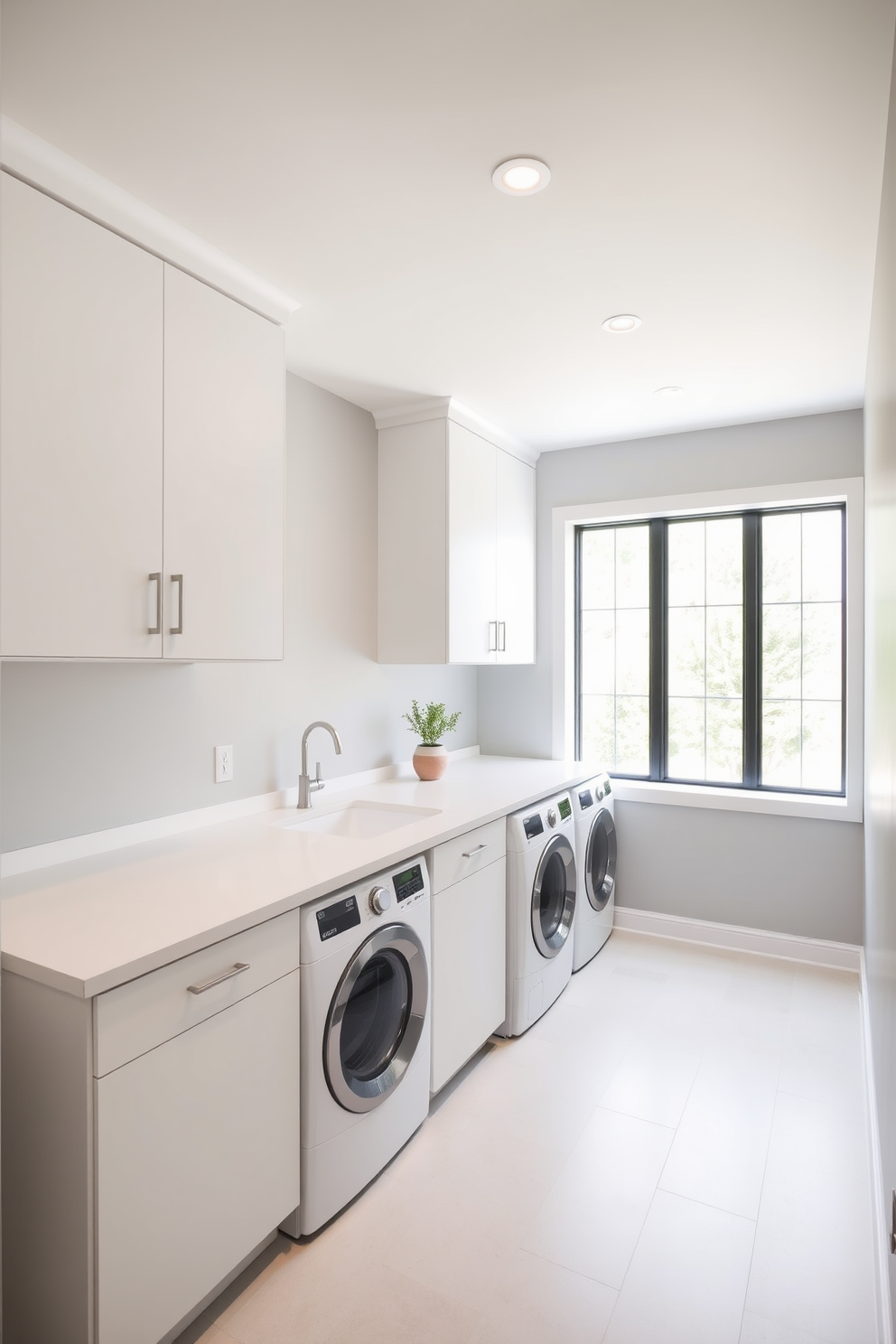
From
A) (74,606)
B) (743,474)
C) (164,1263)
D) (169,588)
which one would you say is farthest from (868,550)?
(164,1263)

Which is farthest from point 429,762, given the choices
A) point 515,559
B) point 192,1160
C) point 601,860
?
point 192,1160

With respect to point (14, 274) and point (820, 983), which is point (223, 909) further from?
point (820, 983)

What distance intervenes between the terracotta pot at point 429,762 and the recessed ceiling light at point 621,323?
1.77m

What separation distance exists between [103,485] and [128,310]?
412 millimetres

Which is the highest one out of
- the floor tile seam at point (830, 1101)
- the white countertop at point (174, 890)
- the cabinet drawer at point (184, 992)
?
the white countertop at point (174, 890)

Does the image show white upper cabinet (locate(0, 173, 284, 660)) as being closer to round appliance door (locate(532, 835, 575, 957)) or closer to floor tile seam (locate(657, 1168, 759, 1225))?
round appliance door (locate(532, 835, 575, 957))

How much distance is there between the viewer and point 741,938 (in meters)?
3.51

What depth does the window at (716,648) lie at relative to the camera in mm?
3520

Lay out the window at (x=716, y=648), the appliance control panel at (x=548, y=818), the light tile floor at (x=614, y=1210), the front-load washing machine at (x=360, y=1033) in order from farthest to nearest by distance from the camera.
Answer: the window at (x=716, y=648), the appliance control panel at (x=548, y=818), the front-load washing machine at (x=360, y=1033), the light tile floor at (x=614, y=1210)

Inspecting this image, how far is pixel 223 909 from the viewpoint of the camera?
1588 millimetres

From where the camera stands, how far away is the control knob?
191 cm

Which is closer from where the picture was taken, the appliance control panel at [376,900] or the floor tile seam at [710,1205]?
the appliance control panel at [376,900]

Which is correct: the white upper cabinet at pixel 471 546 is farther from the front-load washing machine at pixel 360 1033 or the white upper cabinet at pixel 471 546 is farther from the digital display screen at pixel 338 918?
the digital display screen at pixel 338 918

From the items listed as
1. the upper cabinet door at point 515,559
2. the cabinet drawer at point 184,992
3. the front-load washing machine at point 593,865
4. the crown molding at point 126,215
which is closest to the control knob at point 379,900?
the cabinet drawer at point 184,992
